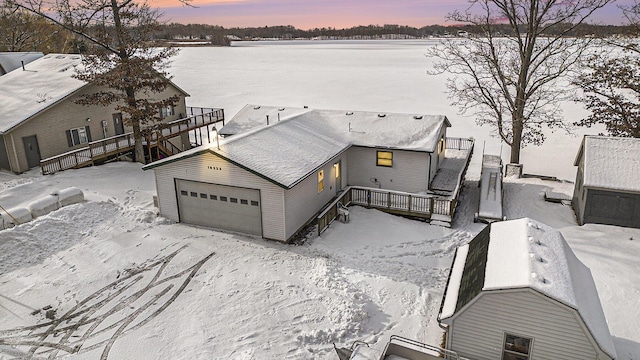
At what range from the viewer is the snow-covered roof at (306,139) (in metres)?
15.9

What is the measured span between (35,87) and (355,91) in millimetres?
37312

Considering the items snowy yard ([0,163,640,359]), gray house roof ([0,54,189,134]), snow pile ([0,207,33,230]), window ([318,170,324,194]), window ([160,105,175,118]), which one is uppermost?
gray house roof ([0,54,189,134])

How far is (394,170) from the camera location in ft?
65.5

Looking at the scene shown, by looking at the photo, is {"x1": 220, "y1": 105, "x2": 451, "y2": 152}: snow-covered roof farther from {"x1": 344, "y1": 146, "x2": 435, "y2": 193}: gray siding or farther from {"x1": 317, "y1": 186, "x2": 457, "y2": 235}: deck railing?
{"x1": 317, "y1": 186, "x2": 457, "y2": 235}: deck railing

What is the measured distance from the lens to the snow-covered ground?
1064cm

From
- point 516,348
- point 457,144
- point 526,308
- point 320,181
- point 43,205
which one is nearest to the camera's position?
point 526,308

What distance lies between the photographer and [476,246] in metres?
11.9

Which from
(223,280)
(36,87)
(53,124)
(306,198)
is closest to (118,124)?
(53,124)

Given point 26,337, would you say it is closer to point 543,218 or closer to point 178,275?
point 178,275

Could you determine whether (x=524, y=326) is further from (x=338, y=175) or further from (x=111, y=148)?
(x=111, y=148)

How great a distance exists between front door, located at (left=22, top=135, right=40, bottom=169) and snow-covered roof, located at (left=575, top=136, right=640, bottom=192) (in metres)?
26.8

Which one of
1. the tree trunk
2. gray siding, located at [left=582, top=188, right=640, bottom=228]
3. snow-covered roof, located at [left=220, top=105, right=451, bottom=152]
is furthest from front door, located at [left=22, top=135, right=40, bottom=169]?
the tree trunk

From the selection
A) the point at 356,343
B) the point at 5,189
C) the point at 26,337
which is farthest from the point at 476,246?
the point at 5,189

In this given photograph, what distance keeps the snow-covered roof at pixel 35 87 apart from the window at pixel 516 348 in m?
24.0
